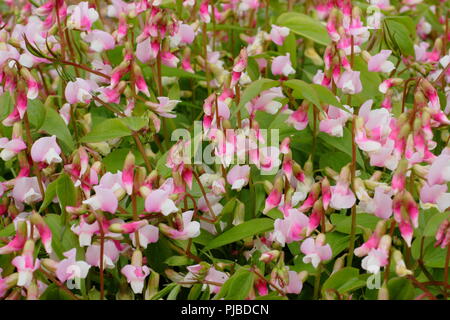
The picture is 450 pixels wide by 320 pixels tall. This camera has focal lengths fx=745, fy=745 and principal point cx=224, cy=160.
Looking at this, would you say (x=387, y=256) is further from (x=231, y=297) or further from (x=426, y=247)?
(x=231, y=297)

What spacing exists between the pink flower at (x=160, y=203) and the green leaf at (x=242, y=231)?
0.19 meters

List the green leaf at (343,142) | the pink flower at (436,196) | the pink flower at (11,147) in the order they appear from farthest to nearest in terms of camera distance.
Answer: the green leaf at (343,142), the pink flower at (11,147), the pink flower at (436,196)

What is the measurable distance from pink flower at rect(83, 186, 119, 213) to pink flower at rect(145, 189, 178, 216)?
0.07 metres

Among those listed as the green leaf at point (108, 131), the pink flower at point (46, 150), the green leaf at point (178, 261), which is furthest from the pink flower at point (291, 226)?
the pink flower at point (46, 150)

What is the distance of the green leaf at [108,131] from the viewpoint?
171 cm

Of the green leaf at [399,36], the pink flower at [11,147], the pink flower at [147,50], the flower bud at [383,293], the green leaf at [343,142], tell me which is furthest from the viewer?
the green leaf at [399,36]

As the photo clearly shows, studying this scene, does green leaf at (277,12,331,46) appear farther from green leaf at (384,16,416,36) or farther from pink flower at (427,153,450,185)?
pink flower at (427,153,450,185)

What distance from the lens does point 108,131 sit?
174 centimetres

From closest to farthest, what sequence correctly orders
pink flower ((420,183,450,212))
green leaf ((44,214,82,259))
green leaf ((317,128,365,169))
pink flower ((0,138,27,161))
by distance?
pink flower ((420,183,450,212)) → green leaf ((44,214,82,259)) → pink flower ((0,138,27,161)) → green leaf ((317,128,365,169))

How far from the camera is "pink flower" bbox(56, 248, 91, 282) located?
1.45 metres

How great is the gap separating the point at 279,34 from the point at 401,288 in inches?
38.1

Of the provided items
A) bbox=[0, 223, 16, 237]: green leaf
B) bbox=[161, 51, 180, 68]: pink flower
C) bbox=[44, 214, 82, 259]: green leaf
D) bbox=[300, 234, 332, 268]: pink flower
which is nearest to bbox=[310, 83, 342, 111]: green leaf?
bbox=[300, 234, 332, 268]: pink flower

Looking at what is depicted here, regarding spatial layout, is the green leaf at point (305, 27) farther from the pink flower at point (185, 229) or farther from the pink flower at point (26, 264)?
the pink flower at point (26, 264)
